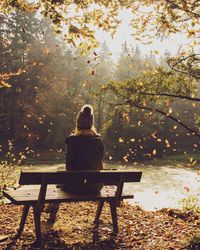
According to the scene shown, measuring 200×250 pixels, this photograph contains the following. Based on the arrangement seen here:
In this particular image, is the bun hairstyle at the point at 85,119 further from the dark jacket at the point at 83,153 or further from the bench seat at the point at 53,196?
the bench seat at the point at 53,196

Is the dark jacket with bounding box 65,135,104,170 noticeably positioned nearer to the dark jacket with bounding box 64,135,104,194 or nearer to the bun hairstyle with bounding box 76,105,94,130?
the dark jacket with bounding box 64,135,104,194

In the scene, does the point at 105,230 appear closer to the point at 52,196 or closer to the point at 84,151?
the point at 52,196

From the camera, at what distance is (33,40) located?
36375 mm

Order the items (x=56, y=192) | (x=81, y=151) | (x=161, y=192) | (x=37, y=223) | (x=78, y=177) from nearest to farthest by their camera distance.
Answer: (x=37, y=223) → (x=78, y=177) → (x=56, y=192) → (x=81, y=151) → (x=161, y=192)

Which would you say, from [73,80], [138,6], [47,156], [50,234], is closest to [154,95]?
[138,6]

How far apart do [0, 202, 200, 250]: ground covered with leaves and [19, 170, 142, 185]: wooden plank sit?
0.87m

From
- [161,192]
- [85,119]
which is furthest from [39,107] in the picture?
[85,119]

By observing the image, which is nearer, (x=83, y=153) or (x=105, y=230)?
(x=83, y=153)

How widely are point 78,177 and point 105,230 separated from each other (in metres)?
1.27

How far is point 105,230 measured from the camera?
6.02m

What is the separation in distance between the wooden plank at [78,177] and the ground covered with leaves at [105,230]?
34.4 inches

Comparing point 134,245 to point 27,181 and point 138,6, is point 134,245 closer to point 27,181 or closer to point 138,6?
point 27,181

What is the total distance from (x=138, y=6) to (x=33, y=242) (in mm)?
4009

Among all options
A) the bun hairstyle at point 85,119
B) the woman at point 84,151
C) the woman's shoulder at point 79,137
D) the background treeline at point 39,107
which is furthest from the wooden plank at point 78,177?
the background treeline at point 39,107
